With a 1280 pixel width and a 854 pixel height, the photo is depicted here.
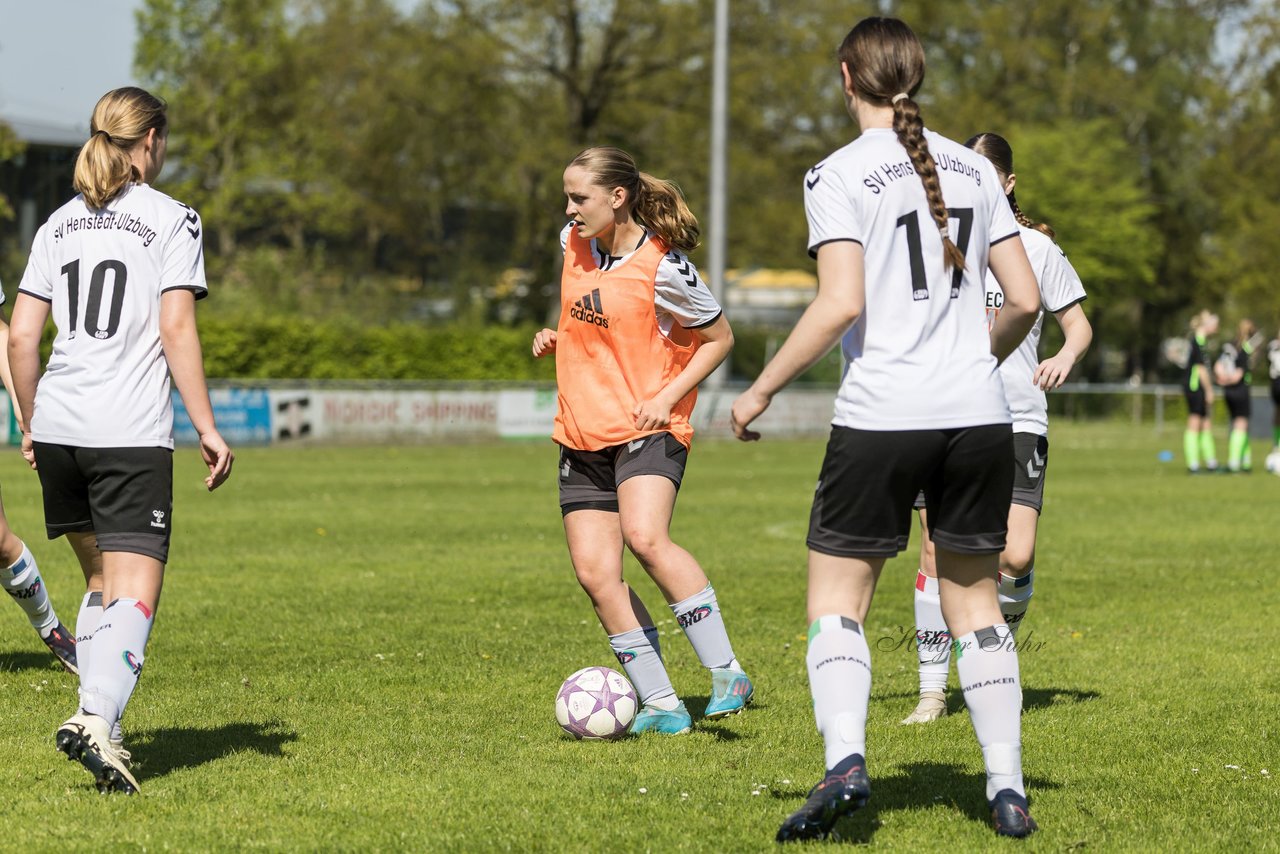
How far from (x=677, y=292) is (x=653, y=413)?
50 cm

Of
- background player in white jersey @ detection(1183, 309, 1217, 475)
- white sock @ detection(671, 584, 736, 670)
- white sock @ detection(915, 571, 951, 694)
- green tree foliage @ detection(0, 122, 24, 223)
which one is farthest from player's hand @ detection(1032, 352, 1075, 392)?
green tree foliage @ detection(0, 122, 24, 223)

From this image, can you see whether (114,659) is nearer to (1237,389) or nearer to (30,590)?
(30,590)

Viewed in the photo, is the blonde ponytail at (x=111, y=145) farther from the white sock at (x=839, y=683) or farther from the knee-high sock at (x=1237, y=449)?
the knee-high sock at (x=1237, y=449)

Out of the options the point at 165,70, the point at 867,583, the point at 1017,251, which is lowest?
the point at 867,583

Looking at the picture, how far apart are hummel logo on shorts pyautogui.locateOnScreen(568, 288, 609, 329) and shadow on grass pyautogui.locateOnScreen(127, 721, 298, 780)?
6.17ft

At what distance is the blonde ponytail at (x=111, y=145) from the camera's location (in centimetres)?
501

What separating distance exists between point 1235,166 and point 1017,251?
56235 mm

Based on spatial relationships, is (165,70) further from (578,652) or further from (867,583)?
(867,583)

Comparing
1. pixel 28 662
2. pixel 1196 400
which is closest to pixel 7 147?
pixel 1196 400

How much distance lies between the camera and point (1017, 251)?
175 inches

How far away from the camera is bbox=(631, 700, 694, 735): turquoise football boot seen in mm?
6066

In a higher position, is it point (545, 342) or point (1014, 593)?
point (545, 342)

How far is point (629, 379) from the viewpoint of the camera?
19.4 ft

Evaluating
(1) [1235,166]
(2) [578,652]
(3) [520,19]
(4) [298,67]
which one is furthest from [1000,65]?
(2) [578,652]
